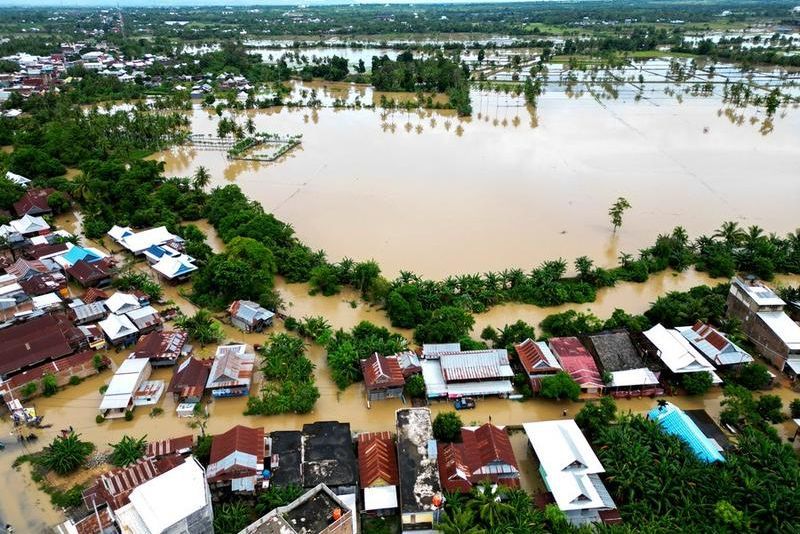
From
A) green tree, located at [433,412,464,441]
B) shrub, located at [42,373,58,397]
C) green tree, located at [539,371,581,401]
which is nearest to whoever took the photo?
green tree, located at [433,412,464,441]

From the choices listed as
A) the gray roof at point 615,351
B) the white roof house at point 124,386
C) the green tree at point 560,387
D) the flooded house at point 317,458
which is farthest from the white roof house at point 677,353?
the white roof house at point 124,386

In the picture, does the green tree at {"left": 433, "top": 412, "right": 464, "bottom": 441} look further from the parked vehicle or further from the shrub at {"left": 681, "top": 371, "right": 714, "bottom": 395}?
the shrub at {"left": 681, "top": 371, "right": 714, "bottom": 395}

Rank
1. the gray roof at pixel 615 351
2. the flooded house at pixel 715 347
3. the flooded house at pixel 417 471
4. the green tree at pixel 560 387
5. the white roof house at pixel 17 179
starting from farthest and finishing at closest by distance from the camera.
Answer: the white roof house at pixel 17 179 < the flooded house at pixel 715 347 < the gray roof at pixel 615 351 < the green tree at pixel 560 387 < the flooded house at pixel 417 471

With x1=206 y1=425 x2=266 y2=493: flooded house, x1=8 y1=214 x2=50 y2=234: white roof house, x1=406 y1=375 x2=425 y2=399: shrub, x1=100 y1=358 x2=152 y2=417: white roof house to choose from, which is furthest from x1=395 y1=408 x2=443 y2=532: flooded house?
x1=8 y1=214 x2=50 y2=234: white roof house

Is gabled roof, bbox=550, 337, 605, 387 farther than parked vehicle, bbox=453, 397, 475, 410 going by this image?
Yes

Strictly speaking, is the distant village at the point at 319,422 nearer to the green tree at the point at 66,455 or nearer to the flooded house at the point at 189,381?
the flooded house at the point at 189,381

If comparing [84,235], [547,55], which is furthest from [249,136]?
[547,55]
